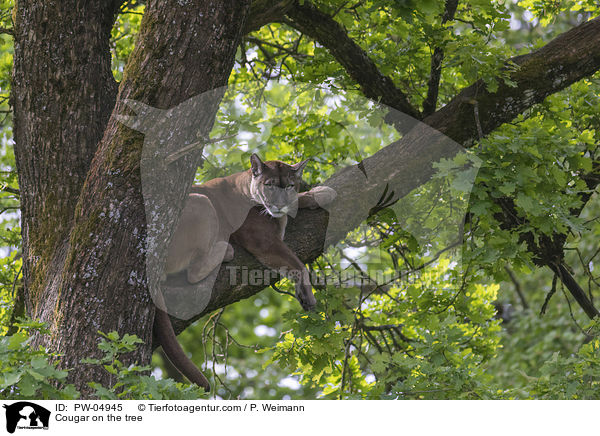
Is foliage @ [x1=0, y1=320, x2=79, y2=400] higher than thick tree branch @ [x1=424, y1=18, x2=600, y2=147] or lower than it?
lower

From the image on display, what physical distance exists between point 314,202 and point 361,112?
1248 millimetres

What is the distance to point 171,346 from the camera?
136 inches

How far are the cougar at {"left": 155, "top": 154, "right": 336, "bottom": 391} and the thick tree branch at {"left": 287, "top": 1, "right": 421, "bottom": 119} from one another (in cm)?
96

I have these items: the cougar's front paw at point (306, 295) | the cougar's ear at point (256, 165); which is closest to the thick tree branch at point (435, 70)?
the cougar's ear at point (256, 165)

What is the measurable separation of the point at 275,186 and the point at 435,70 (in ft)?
5.12

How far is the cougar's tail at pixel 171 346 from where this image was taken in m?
3.45

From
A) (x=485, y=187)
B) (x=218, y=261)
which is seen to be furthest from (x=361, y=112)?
(x=218, y=261)

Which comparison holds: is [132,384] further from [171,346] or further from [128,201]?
[128,201]

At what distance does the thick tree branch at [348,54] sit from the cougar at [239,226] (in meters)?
0.96

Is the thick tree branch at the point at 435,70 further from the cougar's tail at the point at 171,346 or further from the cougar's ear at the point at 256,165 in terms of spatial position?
the cougar's tail at the point at 171,346

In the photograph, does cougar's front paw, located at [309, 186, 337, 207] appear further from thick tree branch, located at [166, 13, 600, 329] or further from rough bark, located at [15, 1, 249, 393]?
rough bark, located at [15, 1, 249, 393]

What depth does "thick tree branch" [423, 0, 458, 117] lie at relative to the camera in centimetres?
448
